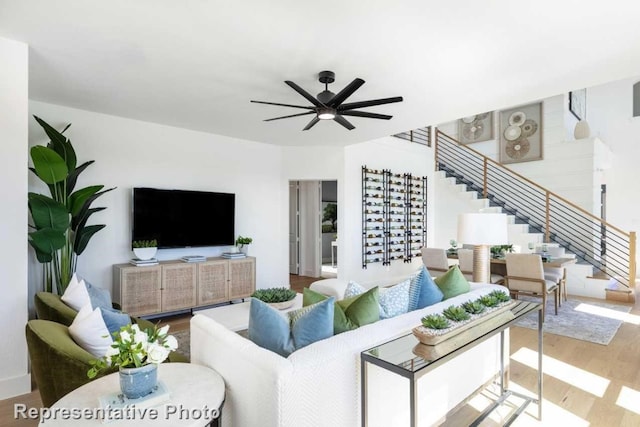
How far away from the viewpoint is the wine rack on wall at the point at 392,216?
645cm

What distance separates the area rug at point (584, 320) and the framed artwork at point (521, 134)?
3603mm

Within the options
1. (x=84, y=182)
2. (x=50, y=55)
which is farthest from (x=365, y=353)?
(x=84, y=182)

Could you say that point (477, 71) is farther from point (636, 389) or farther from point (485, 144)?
point (485, 144)

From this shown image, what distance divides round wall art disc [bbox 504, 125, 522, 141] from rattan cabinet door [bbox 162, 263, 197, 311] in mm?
7534

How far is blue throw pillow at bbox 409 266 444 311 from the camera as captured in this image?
2.28m

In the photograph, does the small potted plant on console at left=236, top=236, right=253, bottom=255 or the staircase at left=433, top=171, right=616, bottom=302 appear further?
the staircase at left=433, top=171, right=616, bottom=302

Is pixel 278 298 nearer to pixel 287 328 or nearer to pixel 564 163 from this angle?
pixel 287 328

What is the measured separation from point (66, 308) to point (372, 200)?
16.8 ft

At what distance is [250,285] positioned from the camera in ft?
17.0

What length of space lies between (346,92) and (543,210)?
20.8 ft

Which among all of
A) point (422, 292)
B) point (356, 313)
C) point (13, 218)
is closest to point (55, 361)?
point (356, 313)

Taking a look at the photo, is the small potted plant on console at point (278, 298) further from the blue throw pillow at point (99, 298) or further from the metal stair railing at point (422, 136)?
the metal stair railing at point (422, 136)

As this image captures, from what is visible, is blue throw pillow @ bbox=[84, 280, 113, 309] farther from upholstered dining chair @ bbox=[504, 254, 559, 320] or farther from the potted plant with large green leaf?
upholstered dining chair @ bbox=[504, 254, 559, 320]

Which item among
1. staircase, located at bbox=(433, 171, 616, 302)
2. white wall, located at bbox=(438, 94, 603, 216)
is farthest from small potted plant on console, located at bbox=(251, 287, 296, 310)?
white wall, located at bbox=(438, 94, 603, 216)
